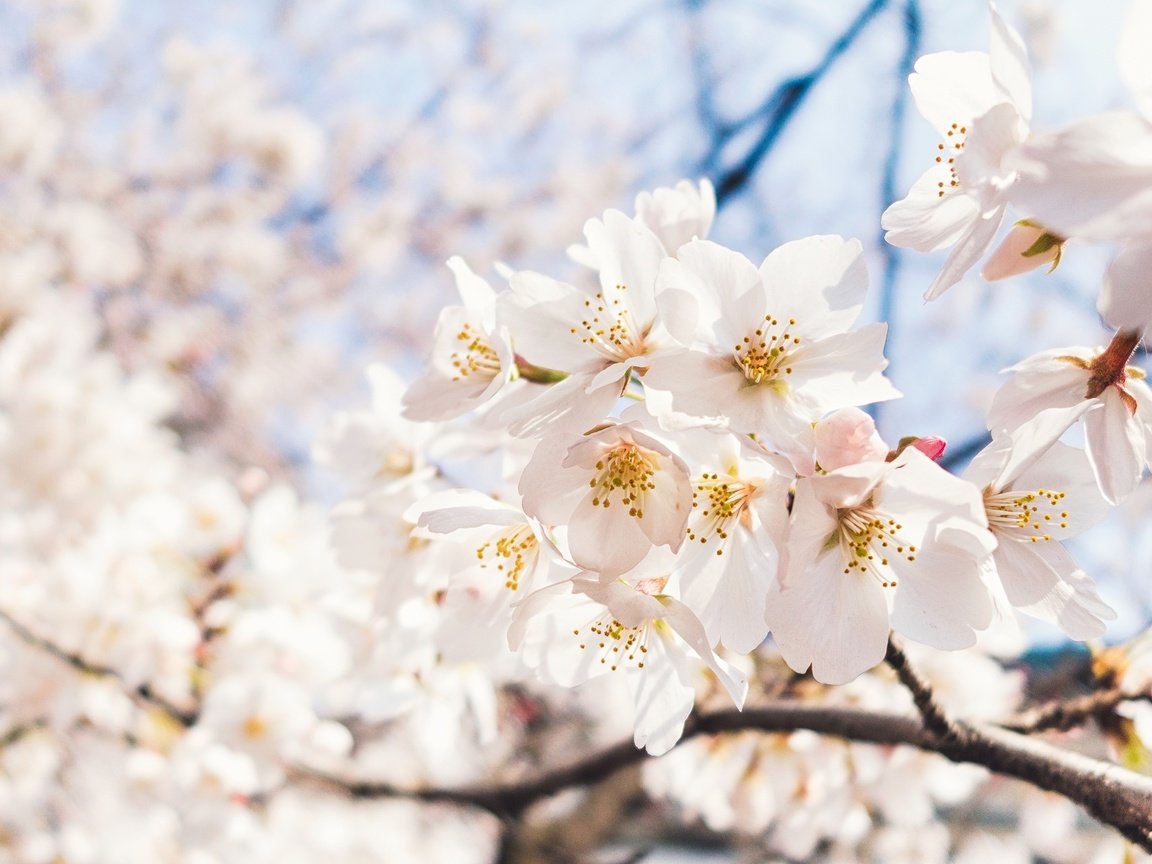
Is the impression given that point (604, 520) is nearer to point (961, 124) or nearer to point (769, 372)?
point (769, 372)

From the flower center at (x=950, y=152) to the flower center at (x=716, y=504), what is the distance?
12.2 inches

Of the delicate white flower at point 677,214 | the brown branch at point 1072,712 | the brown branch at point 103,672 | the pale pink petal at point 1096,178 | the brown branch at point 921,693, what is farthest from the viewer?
the brown branch at point 103,672

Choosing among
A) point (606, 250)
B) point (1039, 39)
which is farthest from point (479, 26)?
point (606, 250)

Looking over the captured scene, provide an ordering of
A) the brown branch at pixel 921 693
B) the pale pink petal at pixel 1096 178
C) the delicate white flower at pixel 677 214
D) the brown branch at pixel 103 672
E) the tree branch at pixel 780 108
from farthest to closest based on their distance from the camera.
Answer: the tree branch at pixel 780 108 < the brown branch at pixel 103 672 < the delicate white flower at pixel 677 214 < the brown branch at pixel 921 693 < the pale pink petal at pixel 1096 178

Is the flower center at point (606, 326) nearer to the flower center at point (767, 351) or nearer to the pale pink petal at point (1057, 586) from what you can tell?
the flower center at point (767, 351)

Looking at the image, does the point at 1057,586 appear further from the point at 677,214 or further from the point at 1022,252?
the point at 677,214

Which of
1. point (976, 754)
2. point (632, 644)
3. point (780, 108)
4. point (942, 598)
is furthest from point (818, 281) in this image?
point (780, 108)

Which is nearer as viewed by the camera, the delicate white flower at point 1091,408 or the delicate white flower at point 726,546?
the delicate white flower at point 1091,408

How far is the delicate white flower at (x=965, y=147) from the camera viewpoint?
55cm

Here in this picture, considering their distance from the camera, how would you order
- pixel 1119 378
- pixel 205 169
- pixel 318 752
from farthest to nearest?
pixel 205 169 → pixel 318 752 → pixel 1119 378

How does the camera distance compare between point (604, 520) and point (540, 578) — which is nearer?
point (604, 520)

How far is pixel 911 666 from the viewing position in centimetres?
78

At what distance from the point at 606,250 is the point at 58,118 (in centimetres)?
667

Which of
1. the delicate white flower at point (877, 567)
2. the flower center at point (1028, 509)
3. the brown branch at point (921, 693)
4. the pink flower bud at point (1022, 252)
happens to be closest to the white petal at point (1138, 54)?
the pink flower bud at point (1022, 252)
